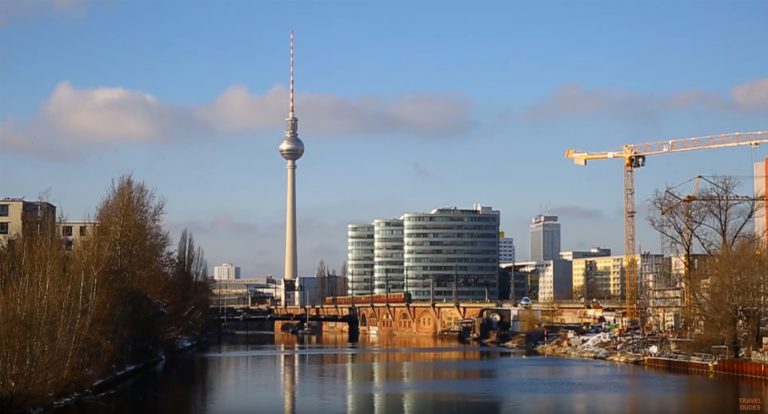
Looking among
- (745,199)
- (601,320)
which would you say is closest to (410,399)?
(745,199)

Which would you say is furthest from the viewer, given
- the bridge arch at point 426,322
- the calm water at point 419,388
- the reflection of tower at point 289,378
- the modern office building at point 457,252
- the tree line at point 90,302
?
the modern office building at point 457,252

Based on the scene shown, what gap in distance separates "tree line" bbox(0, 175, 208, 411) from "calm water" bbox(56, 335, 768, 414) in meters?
2.25

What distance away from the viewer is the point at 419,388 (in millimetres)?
54906

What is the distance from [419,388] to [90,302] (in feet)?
56.4

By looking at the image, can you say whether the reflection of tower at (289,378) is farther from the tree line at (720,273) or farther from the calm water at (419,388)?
the tree line at (720,273)

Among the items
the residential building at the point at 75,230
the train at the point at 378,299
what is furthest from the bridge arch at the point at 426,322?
the residential building at the point at 75,230

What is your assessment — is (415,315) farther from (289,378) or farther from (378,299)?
(289,378)

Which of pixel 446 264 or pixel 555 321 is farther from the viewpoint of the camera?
pixel 446 264

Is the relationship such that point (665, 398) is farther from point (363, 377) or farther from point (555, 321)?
point (555, 321)

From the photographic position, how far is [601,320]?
11931cm

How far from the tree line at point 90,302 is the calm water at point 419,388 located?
225 centimetres

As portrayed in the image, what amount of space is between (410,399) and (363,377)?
555 inches

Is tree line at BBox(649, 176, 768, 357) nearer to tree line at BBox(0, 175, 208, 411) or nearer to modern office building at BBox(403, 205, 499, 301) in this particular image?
tree line at BBox(0, 175, 208, 411)

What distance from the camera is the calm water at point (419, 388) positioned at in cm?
4575
